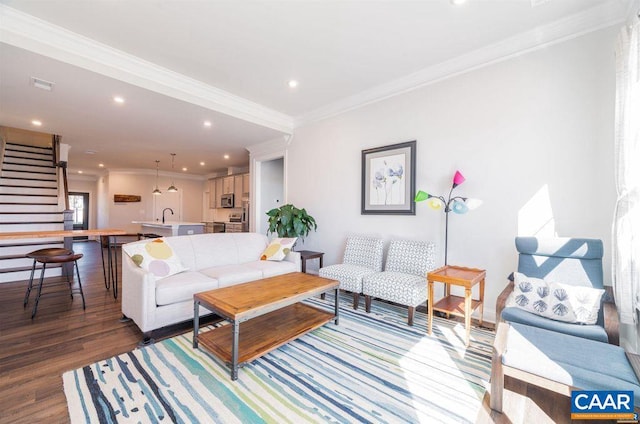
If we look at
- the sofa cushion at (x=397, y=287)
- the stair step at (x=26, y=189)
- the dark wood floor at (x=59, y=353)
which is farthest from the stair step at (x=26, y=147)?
the sofa cushion at (x=397, y=287)

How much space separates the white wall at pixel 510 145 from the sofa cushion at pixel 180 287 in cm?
232

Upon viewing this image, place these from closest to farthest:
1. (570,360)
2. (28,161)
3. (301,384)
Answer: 1. (570,360)
2. (301,384)
3. (28,161)

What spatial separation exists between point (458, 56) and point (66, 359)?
187 inches

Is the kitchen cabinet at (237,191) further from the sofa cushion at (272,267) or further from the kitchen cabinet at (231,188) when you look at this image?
the sofa cushion at (272,267)

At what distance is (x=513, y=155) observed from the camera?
8.96 feet

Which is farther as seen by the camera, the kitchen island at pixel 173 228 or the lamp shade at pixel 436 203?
the kitchen island at pixel 173 228

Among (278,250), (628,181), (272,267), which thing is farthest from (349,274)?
(628,181)

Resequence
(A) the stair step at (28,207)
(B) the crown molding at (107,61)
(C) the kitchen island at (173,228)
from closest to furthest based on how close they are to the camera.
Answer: (B) the crown molding at (107,61)
(A) the stair step at (28,207)
(C) the kitchen island at (173,228)

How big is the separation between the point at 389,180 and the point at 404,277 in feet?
4.45

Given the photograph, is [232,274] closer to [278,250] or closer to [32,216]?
[278,250]

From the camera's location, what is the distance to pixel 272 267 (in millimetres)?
3447

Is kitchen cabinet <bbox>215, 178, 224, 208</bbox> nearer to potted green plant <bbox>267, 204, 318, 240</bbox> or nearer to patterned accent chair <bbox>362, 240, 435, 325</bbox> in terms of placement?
potted green plant <bbox>267, 204, 318, 240</bbox>

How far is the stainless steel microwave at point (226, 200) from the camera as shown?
7.90 m

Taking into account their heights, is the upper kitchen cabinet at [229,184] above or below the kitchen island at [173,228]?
above
